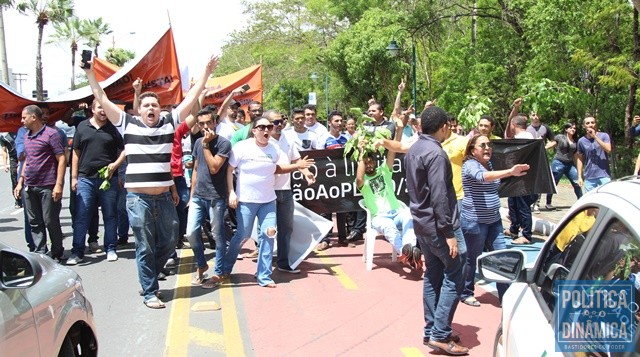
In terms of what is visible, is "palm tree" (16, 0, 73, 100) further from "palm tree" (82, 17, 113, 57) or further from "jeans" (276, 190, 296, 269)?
"jeans" (276, 190, 296, 269)

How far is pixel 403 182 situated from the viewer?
32.3ft

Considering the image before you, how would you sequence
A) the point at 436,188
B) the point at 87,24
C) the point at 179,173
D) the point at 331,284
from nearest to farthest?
the point at 436,188
the point at 331,284
the point at 179,173
the point at 87,24

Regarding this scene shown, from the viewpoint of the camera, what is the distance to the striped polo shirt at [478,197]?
6.59 m

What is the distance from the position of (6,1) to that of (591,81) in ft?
72.7

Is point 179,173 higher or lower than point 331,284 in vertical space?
higher

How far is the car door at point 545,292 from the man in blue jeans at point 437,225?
1.82 meters

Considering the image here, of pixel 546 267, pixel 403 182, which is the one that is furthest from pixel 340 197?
pixel 546 267

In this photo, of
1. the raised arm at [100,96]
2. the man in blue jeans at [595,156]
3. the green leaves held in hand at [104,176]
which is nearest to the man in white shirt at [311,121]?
the green leaves held in hand at [104,176]

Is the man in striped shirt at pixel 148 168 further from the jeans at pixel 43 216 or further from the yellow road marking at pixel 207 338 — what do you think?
the jeans at pixel 43 216

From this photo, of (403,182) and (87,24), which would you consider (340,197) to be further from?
(87,24)

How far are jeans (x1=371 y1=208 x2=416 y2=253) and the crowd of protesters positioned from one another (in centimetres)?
2

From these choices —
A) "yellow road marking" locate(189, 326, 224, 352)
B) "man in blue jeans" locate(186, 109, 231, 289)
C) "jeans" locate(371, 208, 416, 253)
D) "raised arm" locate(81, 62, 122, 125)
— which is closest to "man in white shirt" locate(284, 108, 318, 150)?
"jeans" locate(371, 208, 416, 253)

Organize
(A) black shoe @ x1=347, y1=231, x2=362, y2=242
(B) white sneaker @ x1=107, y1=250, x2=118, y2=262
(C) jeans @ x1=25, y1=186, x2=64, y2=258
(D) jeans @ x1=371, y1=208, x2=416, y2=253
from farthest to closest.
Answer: (A) black shoe @ x1=347, y1=231, x2=362, y2=242, (B) white sneaker @ x1=107, y1=250, x2=118, y2=262, (C) jeans @ x1=25, y1=186, x2=64, y2=258, (D) jeans @ x1=371, y1=208, x2=416, y2=253

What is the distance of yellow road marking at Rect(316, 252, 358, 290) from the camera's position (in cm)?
764
